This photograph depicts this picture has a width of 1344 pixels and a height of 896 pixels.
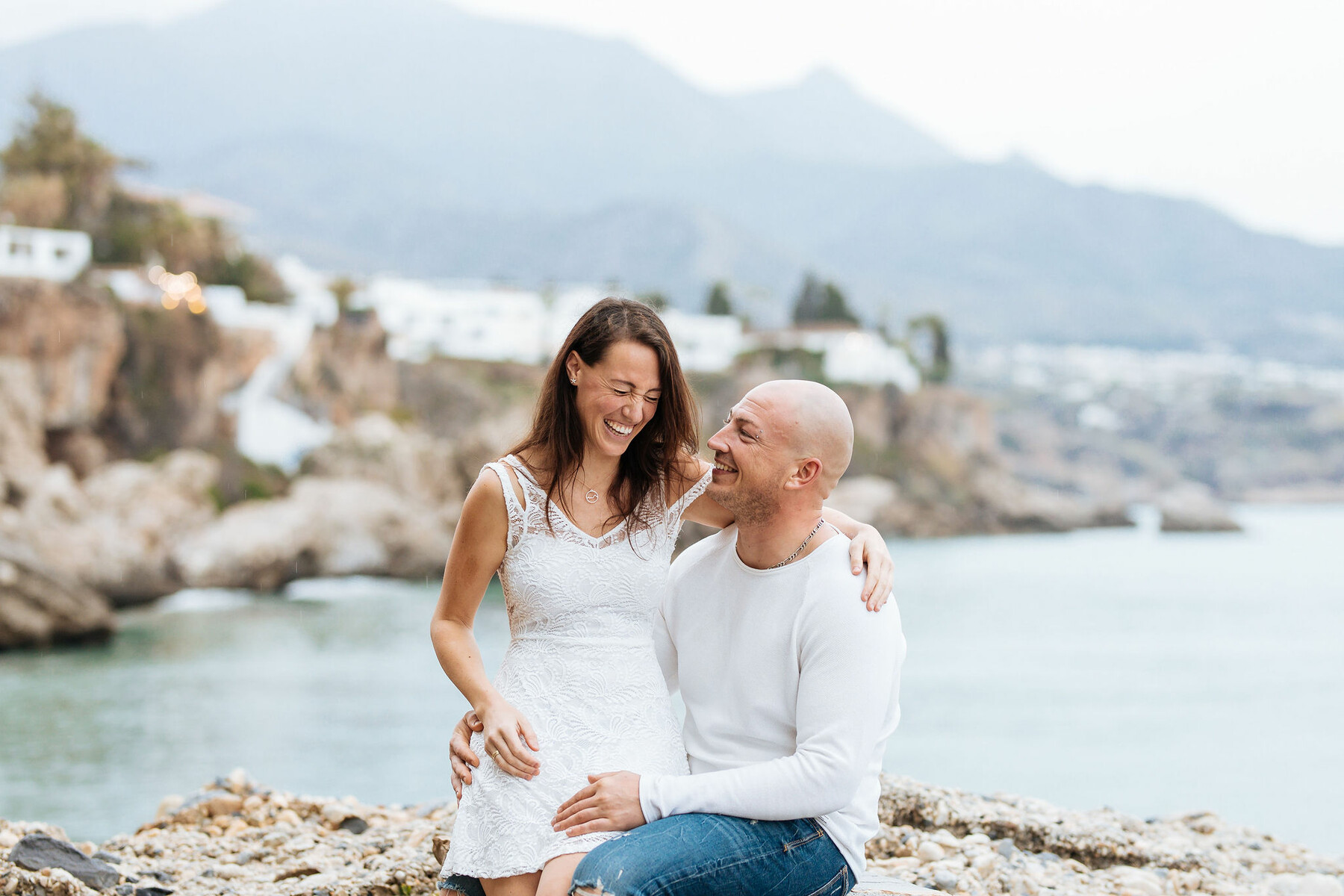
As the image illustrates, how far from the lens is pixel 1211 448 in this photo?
12400 centimetres

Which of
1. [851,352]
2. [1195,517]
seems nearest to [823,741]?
[851,352]

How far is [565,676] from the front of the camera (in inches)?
123

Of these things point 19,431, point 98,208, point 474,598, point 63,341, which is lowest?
point 19,431

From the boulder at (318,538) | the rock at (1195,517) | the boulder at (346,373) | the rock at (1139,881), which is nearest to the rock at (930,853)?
the rock at (1139,881)

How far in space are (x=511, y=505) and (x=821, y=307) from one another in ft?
274

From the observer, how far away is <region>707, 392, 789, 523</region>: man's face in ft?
10.1

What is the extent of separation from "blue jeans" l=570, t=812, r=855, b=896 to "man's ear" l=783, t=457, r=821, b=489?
0.82 m

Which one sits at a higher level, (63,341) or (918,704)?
(63,341)

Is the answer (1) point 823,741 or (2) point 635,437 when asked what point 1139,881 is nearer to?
(1) point 823,741

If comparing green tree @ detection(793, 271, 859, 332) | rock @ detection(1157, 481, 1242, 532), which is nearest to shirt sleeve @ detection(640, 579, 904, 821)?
green tree @ detection(793, 271, 859, 332)

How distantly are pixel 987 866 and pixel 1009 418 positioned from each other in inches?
Answer: 4928

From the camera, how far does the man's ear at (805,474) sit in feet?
10.1

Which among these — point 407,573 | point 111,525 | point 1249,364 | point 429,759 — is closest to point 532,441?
point 429,759

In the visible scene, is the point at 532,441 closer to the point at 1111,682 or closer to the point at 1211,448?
the point at 1111,682
